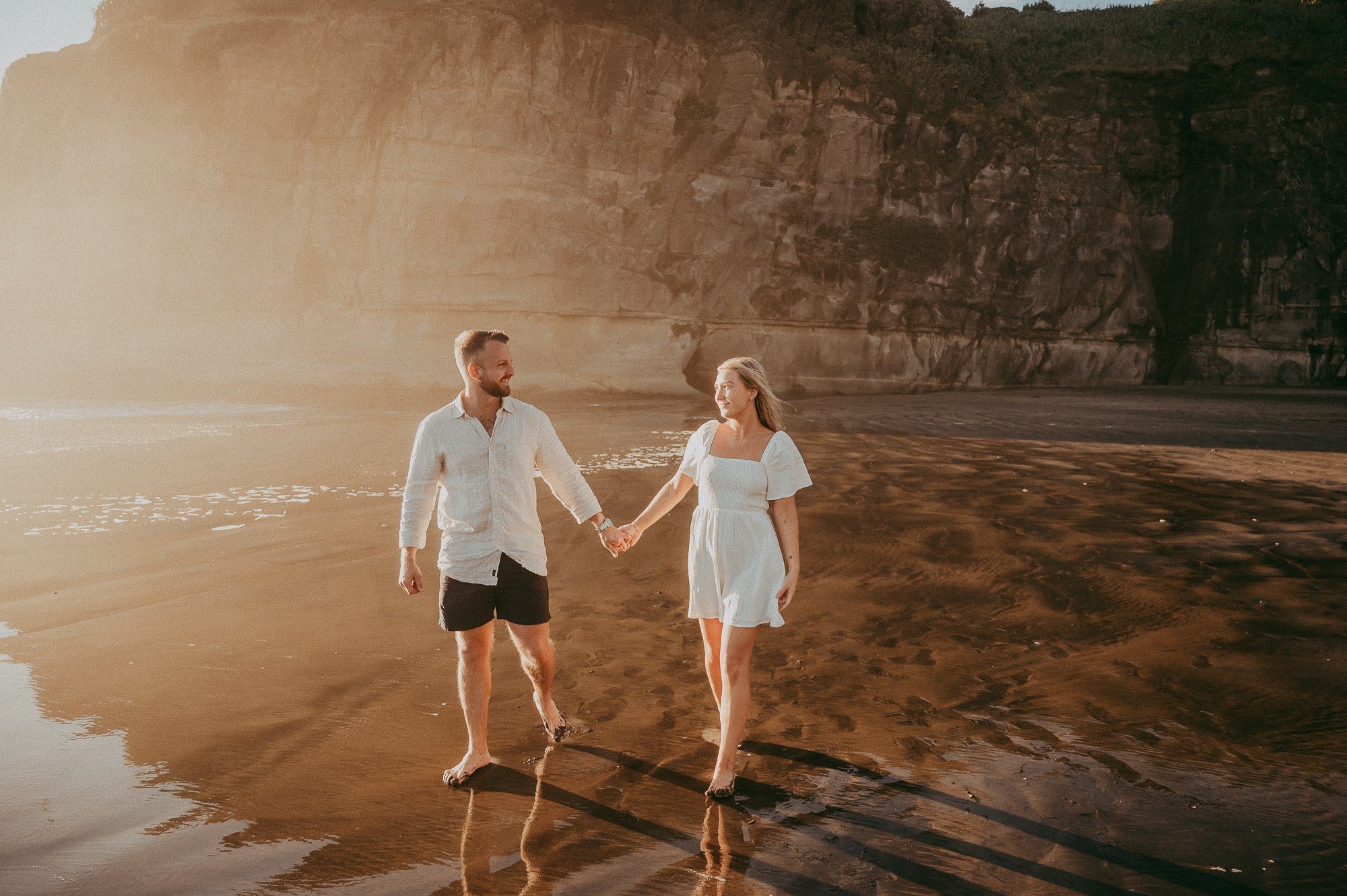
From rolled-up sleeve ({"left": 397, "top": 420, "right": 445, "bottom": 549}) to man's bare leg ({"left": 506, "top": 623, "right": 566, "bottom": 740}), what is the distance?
573 mm

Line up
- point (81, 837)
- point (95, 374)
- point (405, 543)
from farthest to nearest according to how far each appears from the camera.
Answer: point (95, 374) < point (405, 543) < point (81, 837)

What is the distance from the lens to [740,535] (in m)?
3.52

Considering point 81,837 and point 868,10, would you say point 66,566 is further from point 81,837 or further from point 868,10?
point 868,10

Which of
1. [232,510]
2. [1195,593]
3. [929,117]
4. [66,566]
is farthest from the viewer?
[929,117]

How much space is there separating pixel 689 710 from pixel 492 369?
198cm

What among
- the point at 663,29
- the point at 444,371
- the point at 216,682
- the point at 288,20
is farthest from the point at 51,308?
the point at 216,682

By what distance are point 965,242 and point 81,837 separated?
2793 cm

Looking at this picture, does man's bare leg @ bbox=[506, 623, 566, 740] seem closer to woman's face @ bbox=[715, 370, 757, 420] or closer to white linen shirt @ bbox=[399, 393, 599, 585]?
white linen shirt @ bbox=[399, 393, 599, 585]

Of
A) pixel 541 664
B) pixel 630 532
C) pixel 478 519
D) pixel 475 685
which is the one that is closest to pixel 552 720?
pixel 541 664

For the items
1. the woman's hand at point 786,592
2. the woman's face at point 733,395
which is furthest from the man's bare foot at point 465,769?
the woman's face at point 733,395

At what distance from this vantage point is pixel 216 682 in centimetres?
454

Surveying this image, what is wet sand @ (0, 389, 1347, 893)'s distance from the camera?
2.98 m

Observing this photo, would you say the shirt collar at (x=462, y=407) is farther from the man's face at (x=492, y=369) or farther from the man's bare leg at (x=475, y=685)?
the man's bare leg at (x=475, y=685)

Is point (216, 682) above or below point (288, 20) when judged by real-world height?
below
